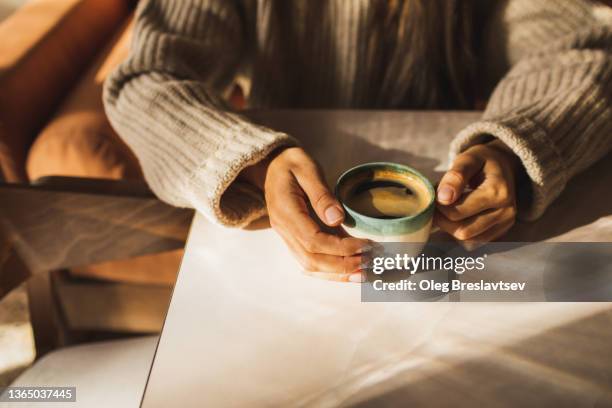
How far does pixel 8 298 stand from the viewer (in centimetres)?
79

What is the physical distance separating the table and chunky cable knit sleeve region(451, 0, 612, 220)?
8 cm

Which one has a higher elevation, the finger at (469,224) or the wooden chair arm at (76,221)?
the finger at (469,224)

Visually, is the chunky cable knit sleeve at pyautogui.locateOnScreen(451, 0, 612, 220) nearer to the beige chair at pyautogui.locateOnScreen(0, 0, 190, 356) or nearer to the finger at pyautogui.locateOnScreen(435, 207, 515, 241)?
the finger at pyautogui.locateOnScreen(435, 207, 515, 241)

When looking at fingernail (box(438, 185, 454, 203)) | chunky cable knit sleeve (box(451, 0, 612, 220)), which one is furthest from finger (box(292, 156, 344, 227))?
chunky cable knit sleeve (box(451, 0, 612, 220))

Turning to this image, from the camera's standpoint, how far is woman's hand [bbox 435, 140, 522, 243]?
0.56 meters

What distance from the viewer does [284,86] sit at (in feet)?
3.24

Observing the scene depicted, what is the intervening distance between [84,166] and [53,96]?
29 cm

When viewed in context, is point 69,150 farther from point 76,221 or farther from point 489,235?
point 489,235

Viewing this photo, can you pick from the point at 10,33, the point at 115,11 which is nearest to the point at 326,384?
the point at 10,33

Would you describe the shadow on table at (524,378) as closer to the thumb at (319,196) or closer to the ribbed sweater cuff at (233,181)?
the thumb at (319,196)

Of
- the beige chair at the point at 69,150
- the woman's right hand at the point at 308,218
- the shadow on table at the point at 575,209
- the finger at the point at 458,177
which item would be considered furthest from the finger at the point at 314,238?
the beige chair at the point at 69,150

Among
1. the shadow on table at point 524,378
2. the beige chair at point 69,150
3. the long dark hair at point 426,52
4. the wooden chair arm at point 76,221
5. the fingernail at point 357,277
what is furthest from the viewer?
the beige chair at point 69,150

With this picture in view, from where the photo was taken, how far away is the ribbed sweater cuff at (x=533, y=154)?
24.1 inches

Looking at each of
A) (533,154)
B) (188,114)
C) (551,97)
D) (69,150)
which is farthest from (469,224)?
(69,150)
